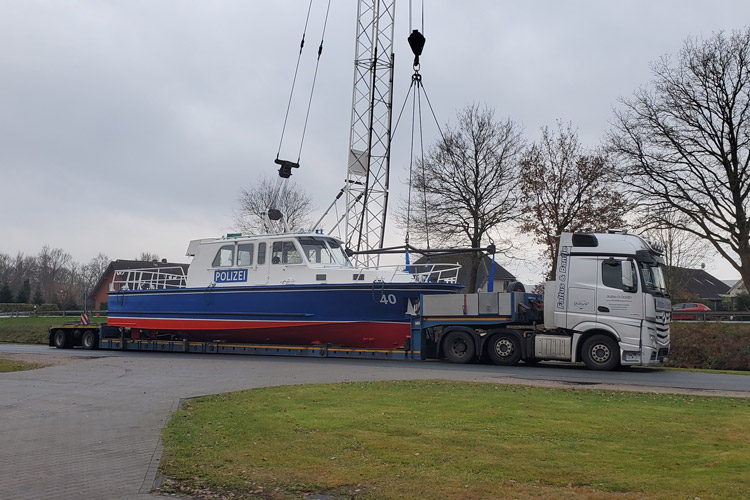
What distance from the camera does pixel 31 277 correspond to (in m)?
115

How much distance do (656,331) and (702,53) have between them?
1867 cm

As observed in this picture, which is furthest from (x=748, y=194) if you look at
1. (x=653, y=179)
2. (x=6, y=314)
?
(x=6, y=314)

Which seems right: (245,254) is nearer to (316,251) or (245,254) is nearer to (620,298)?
(316,251)

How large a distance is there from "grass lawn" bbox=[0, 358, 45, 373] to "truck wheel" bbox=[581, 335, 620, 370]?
562 inches

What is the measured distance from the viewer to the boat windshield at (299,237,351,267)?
23016mm

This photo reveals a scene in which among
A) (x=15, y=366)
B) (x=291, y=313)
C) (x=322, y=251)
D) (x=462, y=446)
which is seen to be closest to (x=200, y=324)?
(x=291, y=313)

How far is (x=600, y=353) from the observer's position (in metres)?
Result: 17.3

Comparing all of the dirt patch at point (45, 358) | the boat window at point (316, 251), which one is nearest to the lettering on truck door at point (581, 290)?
the boat window at point (316, 251)

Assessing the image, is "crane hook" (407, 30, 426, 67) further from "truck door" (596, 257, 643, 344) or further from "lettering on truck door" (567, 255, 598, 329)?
"truck door" (596, 257, 643, 344)

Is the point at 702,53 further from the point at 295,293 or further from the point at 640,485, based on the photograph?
the point at 640,485

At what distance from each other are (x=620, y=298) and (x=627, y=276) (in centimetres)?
54

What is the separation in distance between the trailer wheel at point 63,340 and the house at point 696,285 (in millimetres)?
36738

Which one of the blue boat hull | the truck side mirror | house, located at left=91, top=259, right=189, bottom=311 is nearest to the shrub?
the truck side mirror

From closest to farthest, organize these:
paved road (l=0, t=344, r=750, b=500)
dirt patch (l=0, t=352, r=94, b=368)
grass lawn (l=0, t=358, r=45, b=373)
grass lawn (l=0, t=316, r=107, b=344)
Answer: paved road (l=0, t=344, r=750, b=500), grass lawn (l=0, t=358, r=45, b=373), dirt patch (l=0, t=352, r=94, b=368), grass lawn (l=0, t=316, r=107, b=344)
